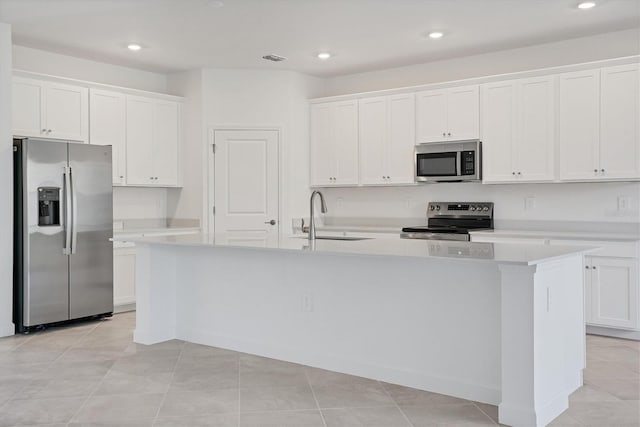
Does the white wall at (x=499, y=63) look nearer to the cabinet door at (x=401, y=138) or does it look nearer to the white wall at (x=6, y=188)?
the cabinet door at (x=401, y=138)

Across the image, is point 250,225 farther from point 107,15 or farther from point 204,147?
point 107,15

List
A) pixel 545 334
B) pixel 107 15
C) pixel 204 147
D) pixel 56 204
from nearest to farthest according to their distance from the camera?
pixel 545 334
pixel 107 15
pixel 56 204
pixel 204 147

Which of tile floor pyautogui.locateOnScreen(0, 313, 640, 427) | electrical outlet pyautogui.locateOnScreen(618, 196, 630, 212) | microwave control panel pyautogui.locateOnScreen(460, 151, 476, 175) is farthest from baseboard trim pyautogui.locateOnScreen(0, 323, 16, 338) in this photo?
electrical outlet pyautogui.locateOnScreen(618, 196, 630, 212)

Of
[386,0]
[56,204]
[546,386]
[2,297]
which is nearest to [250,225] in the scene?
[56,204]

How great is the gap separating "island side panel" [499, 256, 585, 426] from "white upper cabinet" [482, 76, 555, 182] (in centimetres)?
244

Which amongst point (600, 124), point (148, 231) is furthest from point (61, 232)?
point (600, 124)

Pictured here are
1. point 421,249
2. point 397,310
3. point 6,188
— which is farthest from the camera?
point 6,188

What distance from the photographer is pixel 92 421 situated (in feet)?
9.56

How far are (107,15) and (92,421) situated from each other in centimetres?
318

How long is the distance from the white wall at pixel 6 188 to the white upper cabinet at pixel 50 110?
13.0 inches

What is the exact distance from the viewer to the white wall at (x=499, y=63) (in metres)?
5.16

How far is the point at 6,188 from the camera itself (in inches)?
191

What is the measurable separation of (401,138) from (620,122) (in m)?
2.05

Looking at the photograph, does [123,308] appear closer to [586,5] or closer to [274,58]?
[274,58]
